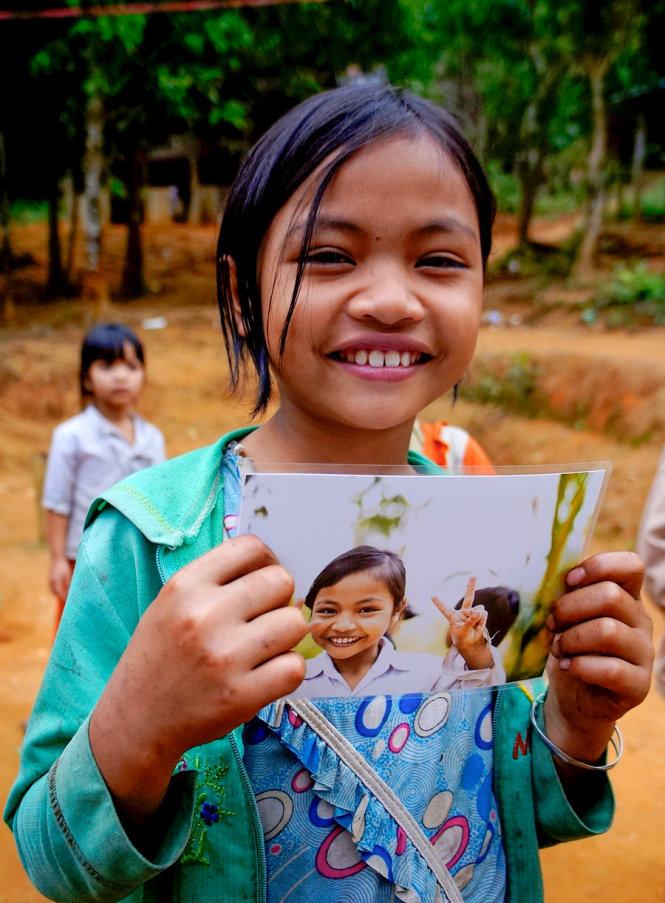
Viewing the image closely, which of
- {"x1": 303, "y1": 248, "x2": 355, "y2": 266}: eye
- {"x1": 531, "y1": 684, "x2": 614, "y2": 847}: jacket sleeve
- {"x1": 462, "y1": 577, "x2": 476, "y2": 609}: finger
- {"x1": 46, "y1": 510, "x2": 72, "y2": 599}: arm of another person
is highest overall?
{"x1": 303, "y1": 248, "x2": 355, "y2": 266}: eye

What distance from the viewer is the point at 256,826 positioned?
856 mm

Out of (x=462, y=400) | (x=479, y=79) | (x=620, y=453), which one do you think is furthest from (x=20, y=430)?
(x=479, y=79)

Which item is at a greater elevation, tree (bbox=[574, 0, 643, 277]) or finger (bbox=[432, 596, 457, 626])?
tree (bbox=[574, 0, 643, 277])

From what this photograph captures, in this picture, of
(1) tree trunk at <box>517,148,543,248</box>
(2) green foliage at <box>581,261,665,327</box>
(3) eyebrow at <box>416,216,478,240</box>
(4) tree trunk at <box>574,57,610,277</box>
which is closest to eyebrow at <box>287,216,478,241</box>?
(3) eyebrow at <box>416,216,478,240</box>

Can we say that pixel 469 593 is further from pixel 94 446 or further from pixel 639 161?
pixel 639 161

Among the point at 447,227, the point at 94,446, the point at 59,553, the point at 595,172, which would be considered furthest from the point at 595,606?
the point at 595,172

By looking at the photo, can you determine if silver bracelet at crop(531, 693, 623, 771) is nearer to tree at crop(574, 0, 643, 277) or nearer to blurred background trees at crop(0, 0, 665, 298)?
blurred background trees at crop(0, 0, 665, 298)

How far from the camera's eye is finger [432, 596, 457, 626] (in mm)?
818

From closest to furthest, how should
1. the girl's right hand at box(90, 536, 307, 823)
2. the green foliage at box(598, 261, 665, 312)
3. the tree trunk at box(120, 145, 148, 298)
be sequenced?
the girl's right hand at box(90, 536, 307, 823), the green foliage at box(598, 261, 665, 312), the tree trunk at box(120, 145, 148, 298)

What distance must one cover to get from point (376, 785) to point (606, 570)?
38 centimetres

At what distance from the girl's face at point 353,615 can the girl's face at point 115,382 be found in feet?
8.96

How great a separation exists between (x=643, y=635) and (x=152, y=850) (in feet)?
1.96

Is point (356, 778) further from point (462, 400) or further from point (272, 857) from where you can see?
point (462, 400)

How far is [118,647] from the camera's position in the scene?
2.86 feet
